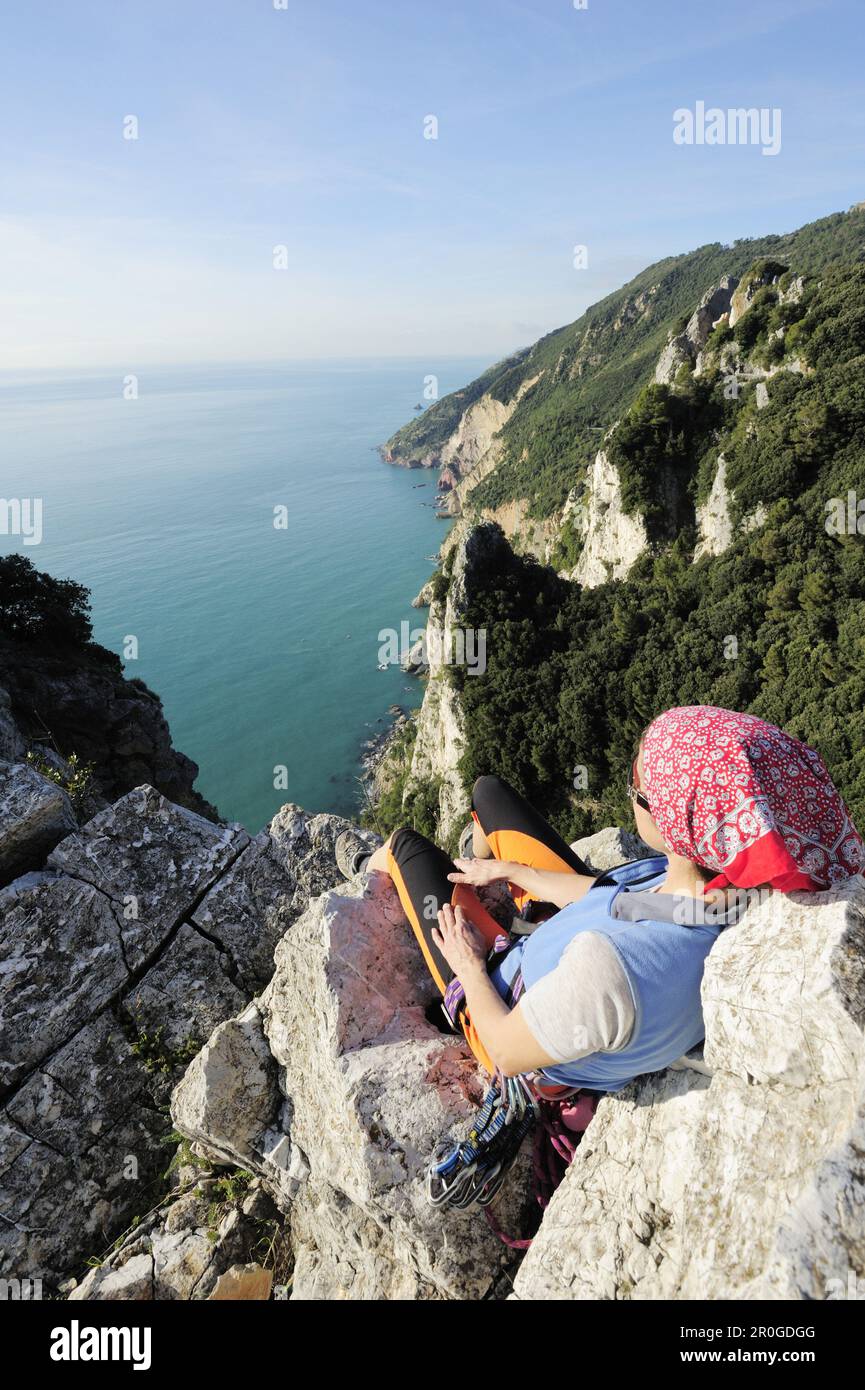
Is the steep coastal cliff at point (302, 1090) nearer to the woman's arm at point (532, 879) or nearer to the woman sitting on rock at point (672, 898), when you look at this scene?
the woman sitting on rock at point (672, 898)

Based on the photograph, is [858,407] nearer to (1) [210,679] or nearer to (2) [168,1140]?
(2) [168,1140]

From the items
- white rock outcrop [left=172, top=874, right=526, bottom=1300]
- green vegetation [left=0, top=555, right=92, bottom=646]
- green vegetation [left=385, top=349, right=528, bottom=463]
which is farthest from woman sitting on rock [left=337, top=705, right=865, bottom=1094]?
green vegetation [left=385, top=349, right=528, bottom=463]

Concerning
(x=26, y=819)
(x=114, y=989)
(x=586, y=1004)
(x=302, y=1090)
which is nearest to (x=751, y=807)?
(x=586, y=1004)

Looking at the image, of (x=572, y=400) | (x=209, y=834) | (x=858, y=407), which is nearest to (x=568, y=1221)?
(x=209, y=834)

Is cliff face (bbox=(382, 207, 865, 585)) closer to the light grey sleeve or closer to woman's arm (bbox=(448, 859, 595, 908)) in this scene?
woman's arm (bbox=(448, 859, 595, 908))

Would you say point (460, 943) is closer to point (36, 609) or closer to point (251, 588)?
point (36, 609)
